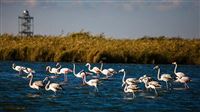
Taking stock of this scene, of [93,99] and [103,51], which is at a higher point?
[103,51]

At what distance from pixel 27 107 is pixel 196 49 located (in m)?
34.8

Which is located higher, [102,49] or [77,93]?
[102,49]

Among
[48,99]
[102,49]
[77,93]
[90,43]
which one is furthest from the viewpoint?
[90,43]

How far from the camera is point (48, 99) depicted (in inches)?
1041

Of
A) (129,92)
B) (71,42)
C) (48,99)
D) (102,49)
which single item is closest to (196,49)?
(102,49)

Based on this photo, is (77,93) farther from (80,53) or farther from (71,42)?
(71,42)

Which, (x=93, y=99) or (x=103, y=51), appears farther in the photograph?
(x=103, y=51)

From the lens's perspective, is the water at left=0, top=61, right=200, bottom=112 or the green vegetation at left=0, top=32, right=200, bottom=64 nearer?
the water at left=0, top=61, right=200, bottom=112

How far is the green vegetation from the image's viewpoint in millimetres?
55031

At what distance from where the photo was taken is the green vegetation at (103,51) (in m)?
55.0

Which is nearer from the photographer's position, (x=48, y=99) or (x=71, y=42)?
(x=48, y=99)

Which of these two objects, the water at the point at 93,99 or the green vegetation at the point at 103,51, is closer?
the water at the point at 93,99

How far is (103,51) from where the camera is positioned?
5469 centimetres

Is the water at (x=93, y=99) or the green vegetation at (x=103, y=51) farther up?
the green vegetation at (x=103, y=51)
